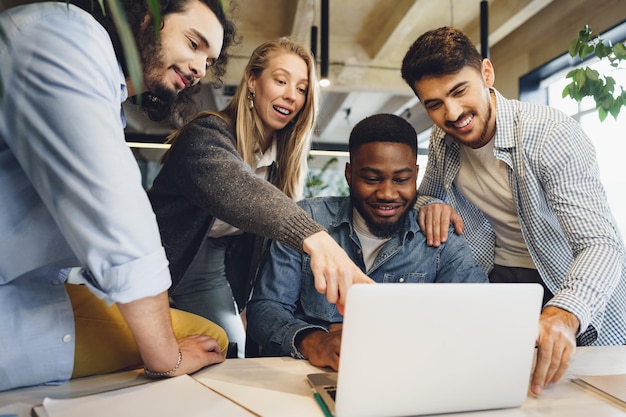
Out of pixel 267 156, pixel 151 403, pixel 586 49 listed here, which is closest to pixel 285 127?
pixel 267 156

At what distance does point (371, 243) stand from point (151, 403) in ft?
3.32

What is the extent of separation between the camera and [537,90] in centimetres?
461

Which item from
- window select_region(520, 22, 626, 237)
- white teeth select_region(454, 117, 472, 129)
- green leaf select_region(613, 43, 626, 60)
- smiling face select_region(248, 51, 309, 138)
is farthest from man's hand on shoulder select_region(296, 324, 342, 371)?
window select_region(520, 22, 626, 237)

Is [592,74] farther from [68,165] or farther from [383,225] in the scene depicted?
[68,165]

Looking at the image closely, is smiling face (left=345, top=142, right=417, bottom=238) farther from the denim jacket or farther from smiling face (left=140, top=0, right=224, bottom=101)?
smiling face (left=140, top=0, right=224, bottom=101)

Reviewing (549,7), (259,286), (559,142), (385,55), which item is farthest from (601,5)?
(259,286)

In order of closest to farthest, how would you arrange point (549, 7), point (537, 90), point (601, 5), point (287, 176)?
point (287, 176), point (601, 5), point (549, 7), point (537, 90)

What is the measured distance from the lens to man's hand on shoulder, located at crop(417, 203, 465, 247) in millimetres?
1540

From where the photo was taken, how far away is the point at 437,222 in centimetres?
156

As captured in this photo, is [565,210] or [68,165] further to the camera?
[565,210]

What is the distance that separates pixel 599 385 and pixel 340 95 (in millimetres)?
6188

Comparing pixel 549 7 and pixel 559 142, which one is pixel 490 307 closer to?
pixel 559 142

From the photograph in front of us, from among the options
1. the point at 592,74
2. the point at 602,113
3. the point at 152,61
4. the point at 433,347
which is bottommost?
the point at 433,347

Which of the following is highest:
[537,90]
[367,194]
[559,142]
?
[537,90]
